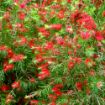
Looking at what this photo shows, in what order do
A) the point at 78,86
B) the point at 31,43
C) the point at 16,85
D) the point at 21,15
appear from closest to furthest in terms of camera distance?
the point at 78,86, the point at 16,85, the point at 31,43, the point at 21,15

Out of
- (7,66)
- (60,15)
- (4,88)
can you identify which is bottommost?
(4,88)

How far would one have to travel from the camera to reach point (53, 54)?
356cm

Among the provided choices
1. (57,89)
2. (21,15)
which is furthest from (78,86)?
(21,15)

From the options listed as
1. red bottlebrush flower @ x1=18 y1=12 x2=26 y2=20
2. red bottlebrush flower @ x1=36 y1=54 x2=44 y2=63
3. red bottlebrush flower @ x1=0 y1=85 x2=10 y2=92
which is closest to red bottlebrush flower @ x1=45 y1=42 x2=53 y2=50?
red bottlebrush flower @ x1=36 y1=54 x2=44 y2=63

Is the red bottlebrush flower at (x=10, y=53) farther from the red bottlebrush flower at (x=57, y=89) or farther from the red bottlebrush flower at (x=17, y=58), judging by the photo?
the red bottlebrush flower at (x=57, y=89)

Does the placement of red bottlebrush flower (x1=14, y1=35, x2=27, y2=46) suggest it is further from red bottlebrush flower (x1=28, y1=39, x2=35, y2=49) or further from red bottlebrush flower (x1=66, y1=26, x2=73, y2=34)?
red bottlebrush flower (x1=66, y1=26, x2=73, y2=34)

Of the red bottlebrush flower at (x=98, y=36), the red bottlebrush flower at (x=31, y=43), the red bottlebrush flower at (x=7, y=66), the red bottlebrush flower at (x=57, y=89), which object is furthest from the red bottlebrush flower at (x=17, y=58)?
the red bottlebrush flower at (x=98, y=36)

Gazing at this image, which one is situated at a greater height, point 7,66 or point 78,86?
point 7,66

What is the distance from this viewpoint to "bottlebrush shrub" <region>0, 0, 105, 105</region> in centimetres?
346

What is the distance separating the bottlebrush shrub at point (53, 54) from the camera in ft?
11.4

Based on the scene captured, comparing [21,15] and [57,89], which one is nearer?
[57,89]

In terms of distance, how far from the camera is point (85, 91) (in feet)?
11.4

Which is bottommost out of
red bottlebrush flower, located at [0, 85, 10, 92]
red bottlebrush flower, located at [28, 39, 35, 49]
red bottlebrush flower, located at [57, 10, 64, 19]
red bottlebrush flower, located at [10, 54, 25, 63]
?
red bottlebrush flower, located at [0, 85, 10, 92]

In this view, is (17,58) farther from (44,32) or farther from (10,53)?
(44,32)
